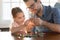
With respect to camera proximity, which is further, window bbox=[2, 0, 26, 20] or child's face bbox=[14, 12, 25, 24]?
window bbox=[2, 0, 26, 20]

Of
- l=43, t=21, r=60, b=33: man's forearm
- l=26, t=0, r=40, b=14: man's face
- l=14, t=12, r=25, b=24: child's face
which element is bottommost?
l=43, t=21, r=60, b=33: man's forearm

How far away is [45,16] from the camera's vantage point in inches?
50.2

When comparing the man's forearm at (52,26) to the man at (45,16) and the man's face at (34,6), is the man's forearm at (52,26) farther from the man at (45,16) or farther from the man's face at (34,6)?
the man's face at (34,6)

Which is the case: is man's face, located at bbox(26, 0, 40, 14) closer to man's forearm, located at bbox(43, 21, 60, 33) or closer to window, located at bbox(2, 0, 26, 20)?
man's forearm, located at bbox(43, 21, 60, 33)

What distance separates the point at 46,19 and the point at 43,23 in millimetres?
88

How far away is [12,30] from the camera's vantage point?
3.84ft

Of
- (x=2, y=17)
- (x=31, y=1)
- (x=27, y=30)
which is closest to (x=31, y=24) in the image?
(x=27, y=30)

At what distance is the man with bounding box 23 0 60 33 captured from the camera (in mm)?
1183

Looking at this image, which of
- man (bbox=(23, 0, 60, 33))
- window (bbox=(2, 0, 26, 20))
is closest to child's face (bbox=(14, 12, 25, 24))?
man (bbox=(23, 0, 60, 33))

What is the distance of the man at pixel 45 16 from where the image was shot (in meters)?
1.18

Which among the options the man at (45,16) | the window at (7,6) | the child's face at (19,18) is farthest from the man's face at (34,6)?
the window at (7,6)

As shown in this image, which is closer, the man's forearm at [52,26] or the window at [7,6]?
the man's forearm at [52,26]

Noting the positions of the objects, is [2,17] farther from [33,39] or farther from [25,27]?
[33,39]

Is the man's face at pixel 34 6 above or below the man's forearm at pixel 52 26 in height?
above
